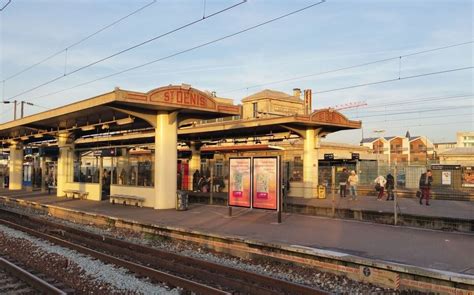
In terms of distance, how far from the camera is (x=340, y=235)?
12023mm

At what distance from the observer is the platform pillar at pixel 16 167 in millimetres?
36250

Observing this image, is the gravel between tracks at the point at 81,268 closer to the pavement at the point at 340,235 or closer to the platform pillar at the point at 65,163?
the pavement at the point at 340,235

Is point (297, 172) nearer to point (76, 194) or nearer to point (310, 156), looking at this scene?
point (310, 156)

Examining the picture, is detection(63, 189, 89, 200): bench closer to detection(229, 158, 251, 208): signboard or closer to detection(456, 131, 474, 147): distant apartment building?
detection(229, 158, 251, 208): signboard

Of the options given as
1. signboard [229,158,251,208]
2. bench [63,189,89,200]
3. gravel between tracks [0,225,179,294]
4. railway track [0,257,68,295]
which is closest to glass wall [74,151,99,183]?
bench [63,189,89,200]

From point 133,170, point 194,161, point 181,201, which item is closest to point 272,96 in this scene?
point 194,161

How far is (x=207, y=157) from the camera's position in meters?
37.2

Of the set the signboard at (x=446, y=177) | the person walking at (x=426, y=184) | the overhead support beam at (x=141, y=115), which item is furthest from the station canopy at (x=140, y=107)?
the signboard at (x=446, y=177)

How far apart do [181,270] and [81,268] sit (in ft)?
6.80

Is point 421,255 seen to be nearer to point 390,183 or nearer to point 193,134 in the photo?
point 390,183

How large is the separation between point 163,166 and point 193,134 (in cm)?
970

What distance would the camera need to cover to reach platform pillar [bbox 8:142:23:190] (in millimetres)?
36250

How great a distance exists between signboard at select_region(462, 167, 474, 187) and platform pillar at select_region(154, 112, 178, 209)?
1833cm

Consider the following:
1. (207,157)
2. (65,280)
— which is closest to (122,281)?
(65,280)
